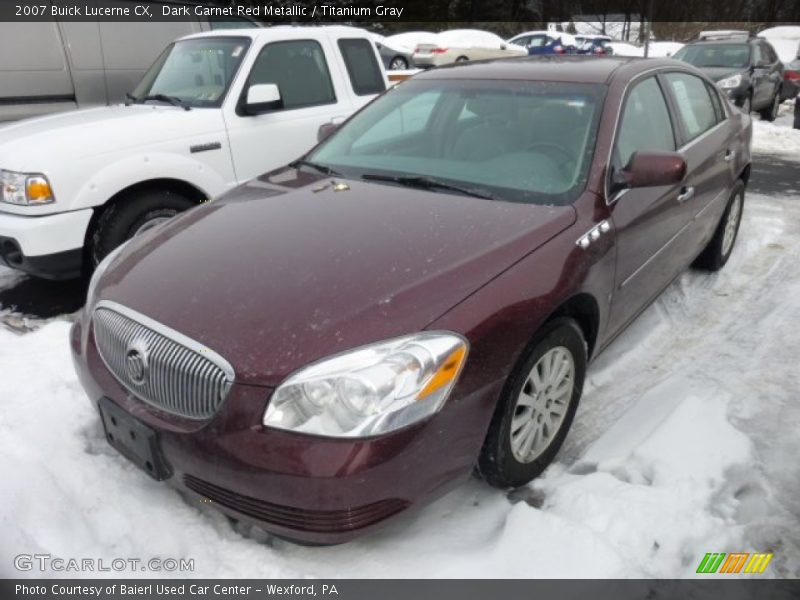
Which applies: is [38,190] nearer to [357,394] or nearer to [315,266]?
[315,266]

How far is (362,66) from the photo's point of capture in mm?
5578

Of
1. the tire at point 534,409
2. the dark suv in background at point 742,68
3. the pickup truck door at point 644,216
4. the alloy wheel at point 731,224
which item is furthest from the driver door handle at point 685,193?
the dark suv in background at point 742,68

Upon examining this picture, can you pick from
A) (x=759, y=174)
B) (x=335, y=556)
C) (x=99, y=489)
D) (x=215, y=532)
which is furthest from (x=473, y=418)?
(x=759, y=174)

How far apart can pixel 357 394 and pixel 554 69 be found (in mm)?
2265

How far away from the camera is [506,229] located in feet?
8.02

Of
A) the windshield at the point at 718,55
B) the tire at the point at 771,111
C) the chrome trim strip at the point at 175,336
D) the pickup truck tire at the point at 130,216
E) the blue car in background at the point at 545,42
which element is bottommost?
the tire at the point at 771,111

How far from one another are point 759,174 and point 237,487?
8.50m

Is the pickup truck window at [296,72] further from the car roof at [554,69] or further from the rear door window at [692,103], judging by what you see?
the rear door window at [692,103]

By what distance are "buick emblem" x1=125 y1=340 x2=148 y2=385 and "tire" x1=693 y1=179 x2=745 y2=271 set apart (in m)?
3.88

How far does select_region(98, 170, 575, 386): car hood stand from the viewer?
1987 millimetres

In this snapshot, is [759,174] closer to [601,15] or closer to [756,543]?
[756,543]

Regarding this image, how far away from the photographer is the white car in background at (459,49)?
21.3 metres

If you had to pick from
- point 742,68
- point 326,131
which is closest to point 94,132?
point 326,131

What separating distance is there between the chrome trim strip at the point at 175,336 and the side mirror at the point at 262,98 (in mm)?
2684
